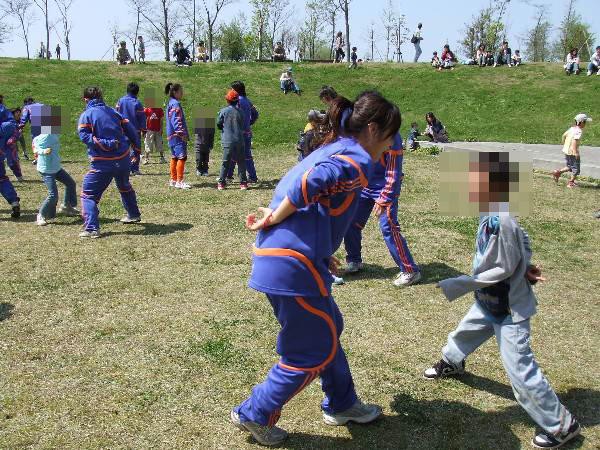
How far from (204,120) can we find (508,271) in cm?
1078

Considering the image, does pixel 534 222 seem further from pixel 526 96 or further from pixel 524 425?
pixel 526 96

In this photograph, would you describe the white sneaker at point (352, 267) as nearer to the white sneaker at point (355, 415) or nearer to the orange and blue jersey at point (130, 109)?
the white sneaker at point (355, 415)

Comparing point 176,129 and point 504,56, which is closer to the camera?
point 176,129

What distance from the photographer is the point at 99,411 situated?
12.4 ft

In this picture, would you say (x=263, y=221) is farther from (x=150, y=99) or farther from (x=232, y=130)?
(x=150, y=99)

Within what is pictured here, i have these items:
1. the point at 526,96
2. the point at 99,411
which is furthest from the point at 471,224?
the point at 526,96

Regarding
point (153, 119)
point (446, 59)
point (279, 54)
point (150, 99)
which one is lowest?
point (153, 119)

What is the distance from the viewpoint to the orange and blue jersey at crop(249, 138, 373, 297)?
115 inches

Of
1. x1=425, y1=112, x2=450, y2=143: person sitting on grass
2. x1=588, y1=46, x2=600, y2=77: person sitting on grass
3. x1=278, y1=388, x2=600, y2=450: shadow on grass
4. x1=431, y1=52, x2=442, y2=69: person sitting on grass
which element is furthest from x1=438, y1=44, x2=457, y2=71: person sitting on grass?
x1=278, y1=388, x2=600, y2=450: shadow on grass

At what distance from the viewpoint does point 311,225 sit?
3000 millimetres

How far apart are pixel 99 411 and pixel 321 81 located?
27.9 metres

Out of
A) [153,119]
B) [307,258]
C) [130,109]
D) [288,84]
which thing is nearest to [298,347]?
[307,258]

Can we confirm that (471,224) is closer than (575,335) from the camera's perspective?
No

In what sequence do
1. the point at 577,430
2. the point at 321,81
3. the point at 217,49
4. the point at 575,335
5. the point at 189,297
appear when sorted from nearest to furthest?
the point at 577,430 → the point at 575,335 → the point at 189,297 → the point at 321,81 → the point at 217,49
